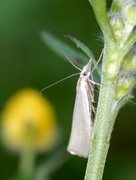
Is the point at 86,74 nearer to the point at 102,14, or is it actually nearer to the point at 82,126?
the point at 82,126

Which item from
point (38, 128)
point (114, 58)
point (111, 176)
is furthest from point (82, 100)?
point (111, 176)

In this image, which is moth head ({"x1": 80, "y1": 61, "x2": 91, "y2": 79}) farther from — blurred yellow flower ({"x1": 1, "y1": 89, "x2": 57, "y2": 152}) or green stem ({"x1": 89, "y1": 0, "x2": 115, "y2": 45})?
blurred yellow flower ({"x1": 1, "y1": 89, "x2": 57, "y2": 152})

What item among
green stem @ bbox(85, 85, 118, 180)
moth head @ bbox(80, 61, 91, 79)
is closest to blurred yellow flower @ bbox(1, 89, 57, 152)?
moth head @ bbox(80, 61, 91, 79)

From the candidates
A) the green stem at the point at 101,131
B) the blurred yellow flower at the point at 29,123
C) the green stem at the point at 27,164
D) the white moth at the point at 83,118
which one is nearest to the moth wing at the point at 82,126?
the white moth at the point at 83,118

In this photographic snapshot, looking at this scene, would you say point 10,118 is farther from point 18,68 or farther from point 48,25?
point 48,25

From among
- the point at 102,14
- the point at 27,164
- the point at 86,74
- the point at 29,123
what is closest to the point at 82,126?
the point at 86,74

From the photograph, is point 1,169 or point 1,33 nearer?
point 1,169

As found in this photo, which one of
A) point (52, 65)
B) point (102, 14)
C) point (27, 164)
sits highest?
point (52, 65)
